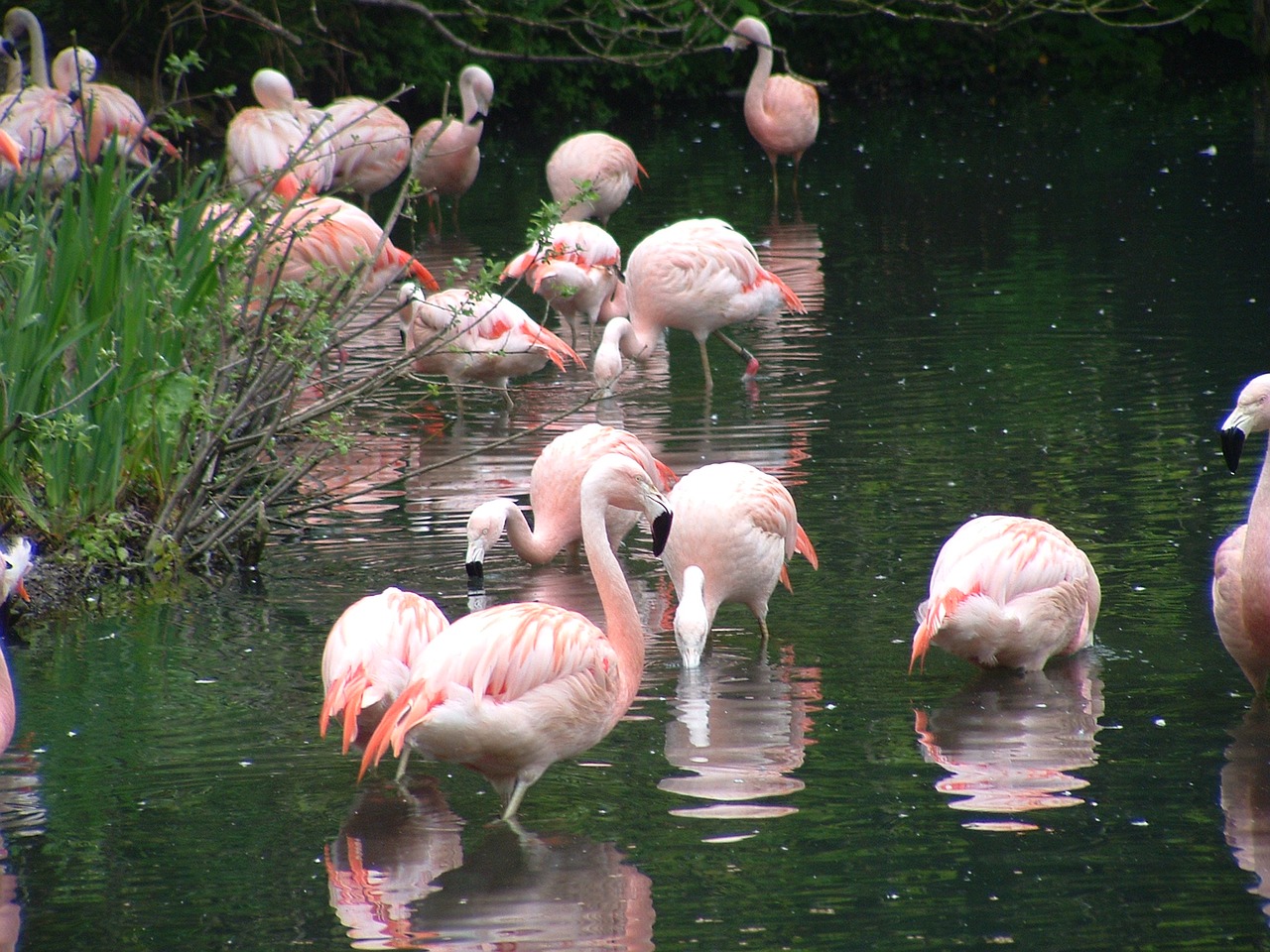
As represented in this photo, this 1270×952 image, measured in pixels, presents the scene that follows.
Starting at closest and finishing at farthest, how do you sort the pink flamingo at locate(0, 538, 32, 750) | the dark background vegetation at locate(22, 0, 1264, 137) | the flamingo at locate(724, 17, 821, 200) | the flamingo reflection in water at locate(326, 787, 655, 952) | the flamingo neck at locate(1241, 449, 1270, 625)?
the flamingo reflection in water at locate(326, 787, 655, 952) → the pink flamingo at locate(0, 538, 32, 750) → the flamingo neck at locate(1241, 449, 1270, 625) → the flamingo at locate(724, 17, 821, 200) → the dark background vegetation at locate(22, 0, 1264, 137)

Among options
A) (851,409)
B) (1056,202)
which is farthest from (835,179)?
(851,409)

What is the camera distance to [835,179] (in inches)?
619

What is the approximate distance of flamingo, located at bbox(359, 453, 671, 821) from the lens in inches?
140

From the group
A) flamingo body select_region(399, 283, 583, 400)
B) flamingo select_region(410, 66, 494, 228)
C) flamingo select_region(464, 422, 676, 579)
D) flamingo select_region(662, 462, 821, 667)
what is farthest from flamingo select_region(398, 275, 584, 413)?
flamingo select_region(410, 66, 494, 228)

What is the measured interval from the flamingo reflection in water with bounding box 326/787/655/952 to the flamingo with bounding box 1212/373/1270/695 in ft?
5.54

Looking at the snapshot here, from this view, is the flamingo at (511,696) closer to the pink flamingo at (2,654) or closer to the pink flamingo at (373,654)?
the pink flamingo at (373,654)

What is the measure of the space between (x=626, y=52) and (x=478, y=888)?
19.1 metres

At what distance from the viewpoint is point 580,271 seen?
8.73m

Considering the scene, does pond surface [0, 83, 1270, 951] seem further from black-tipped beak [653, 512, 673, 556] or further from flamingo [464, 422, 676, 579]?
black-tipped beak [653, 512, 673, 556]

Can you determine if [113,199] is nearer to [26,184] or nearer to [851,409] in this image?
[26,184]

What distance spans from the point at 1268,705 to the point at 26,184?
4.01 meters

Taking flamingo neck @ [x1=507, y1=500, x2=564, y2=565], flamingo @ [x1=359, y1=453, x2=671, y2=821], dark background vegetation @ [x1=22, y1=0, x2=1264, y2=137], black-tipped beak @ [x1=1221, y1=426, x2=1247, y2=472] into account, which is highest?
dark background vegetation @ [x1=22, y1=0, x2=1264, y2=137]

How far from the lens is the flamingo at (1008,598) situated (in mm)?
4367

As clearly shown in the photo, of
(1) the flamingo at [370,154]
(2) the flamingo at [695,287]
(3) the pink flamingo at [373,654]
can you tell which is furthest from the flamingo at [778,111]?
(3) the pink flamingo at [373,654]
